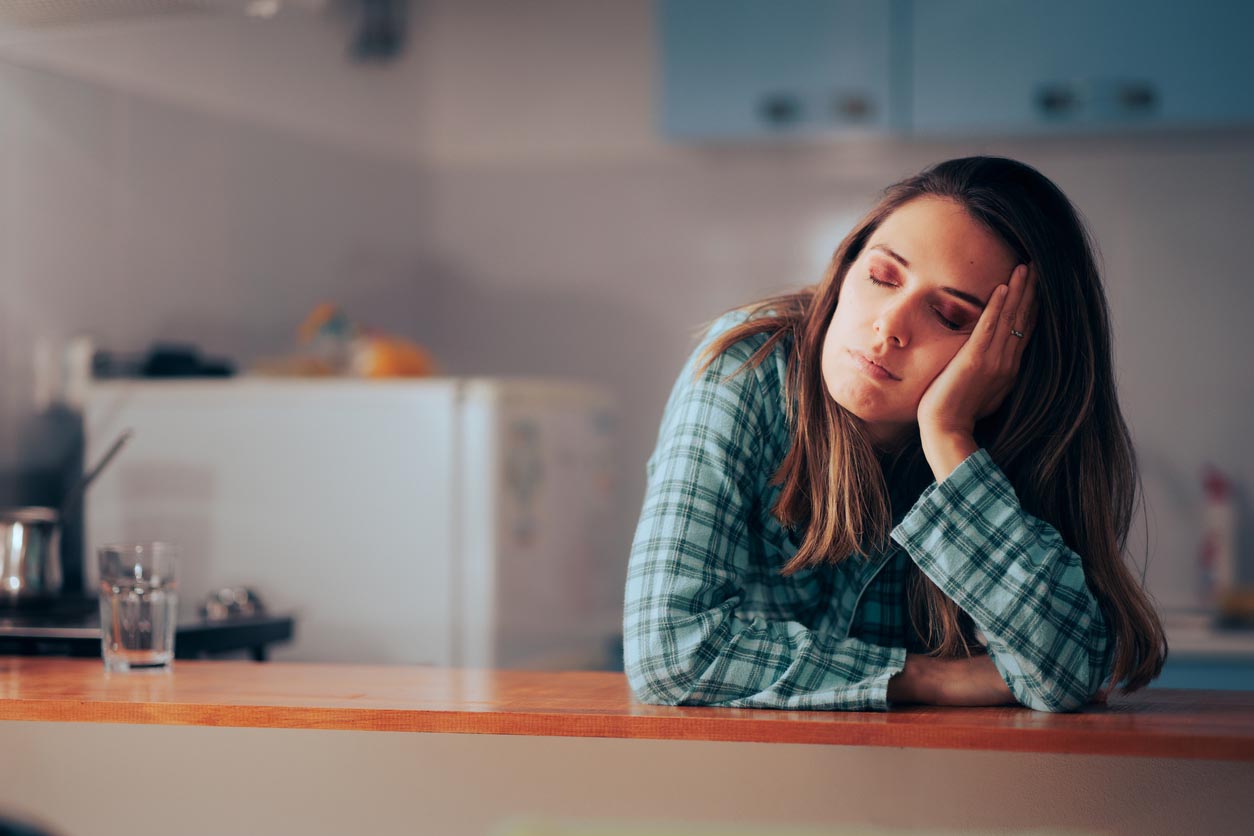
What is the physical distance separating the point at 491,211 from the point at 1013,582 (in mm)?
2458

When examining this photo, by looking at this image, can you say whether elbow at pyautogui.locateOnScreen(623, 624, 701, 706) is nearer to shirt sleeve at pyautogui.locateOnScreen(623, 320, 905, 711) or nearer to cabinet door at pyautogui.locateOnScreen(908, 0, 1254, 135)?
shirt sleeve at pyautogui.locateOnScreen(623, 320, 905, 711)

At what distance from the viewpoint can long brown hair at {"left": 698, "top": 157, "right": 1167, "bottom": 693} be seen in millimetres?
1107

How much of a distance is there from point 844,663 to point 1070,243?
0.40 m

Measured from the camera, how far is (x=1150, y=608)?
111 cm

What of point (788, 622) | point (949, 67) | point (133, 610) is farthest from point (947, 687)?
point (949, 67)

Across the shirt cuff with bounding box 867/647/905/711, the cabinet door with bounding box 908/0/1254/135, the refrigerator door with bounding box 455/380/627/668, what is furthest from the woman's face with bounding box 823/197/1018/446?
the cabinet door with bounding box 908/0/1254/135

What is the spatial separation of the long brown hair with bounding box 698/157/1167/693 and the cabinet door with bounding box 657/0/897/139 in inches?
68.6

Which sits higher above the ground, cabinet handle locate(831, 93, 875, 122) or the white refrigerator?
cabinet handle locate(831, 93, 875, 122)

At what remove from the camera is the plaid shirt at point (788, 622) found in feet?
3.41

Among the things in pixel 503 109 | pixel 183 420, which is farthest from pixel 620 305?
pixel 183 420

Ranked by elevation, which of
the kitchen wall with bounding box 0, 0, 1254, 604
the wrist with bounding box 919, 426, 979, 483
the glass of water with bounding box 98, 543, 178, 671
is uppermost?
the kitchen wall with bounding box 0, 0, 1254, 604

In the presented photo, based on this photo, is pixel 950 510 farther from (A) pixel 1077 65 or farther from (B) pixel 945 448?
(A) pixel 1077 65

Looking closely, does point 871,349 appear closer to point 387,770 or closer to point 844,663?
point 844,663

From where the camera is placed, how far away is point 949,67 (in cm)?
276
